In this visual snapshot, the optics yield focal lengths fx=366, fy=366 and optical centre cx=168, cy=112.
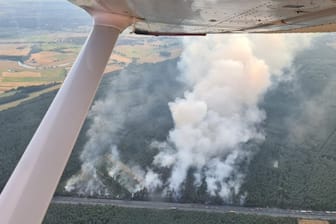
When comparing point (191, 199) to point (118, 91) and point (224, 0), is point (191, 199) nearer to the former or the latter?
point (118, 91)

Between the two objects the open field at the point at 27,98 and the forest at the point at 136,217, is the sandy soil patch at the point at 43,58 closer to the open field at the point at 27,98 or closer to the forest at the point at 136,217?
the open field at the point at 27,98

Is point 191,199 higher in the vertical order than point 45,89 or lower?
lower

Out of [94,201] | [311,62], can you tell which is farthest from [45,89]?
[311,62]

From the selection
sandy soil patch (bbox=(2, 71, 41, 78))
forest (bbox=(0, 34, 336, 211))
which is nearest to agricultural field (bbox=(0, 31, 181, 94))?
sandy soil patch (bbox=(2, 71, 41, 78))

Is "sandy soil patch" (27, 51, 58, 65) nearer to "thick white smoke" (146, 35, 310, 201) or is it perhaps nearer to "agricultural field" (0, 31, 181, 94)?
"agricultural field" (0, 31, 181, 94)

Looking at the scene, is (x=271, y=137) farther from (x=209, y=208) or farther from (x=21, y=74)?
(x=21, y=74)

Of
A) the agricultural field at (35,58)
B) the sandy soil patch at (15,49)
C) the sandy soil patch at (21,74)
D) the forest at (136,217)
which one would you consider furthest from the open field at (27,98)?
the forest at (136,217)
